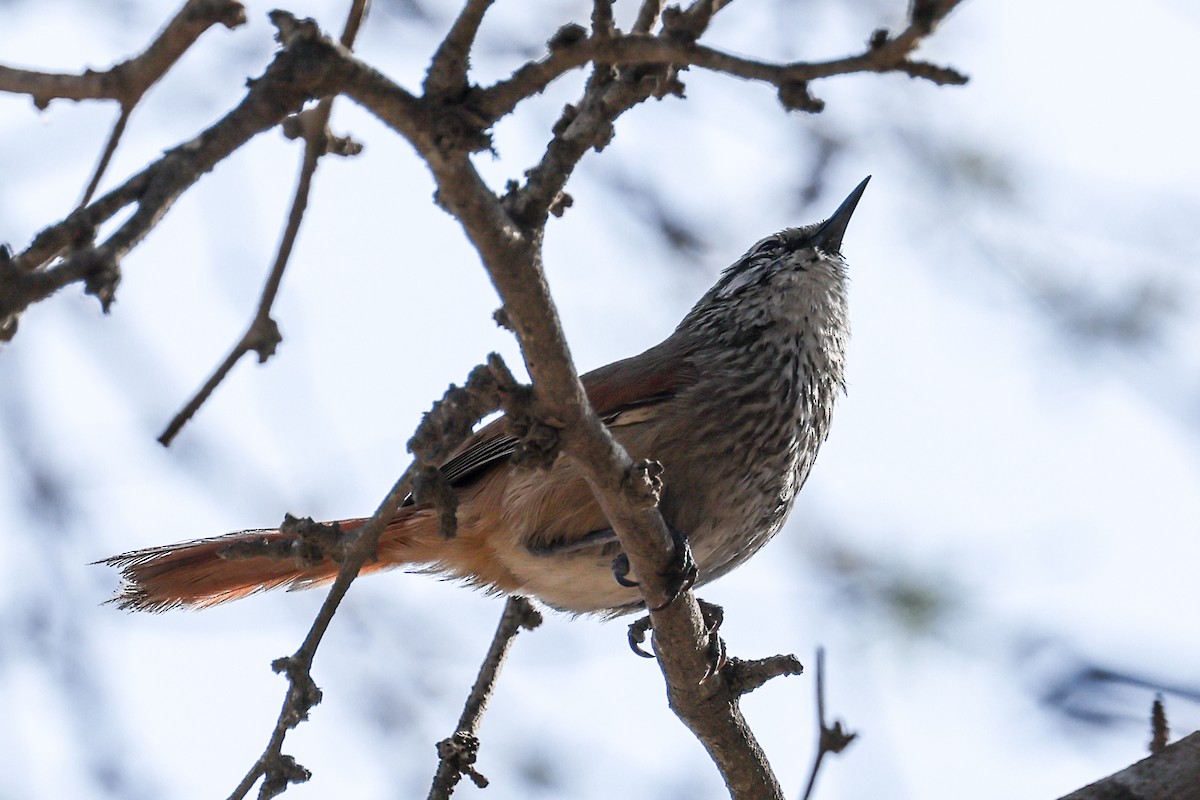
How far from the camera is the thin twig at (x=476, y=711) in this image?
3740 millimetres

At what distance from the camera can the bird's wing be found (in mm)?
4113

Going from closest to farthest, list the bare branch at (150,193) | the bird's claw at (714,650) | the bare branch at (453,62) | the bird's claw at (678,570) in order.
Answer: the bare branch at (150,193) < the bare branch at (453,62) < the bird's claw at (678,570) < the bird's claw at (714,650)

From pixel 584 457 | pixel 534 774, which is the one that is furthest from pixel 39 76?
pixel 534 774

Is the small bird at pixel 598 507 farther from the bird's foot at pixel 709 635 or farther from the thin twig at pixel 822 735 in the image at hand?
the thin twig at pixel 822 735

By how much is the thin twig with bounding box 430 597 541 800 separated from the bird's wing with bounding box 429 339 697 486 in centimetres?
55

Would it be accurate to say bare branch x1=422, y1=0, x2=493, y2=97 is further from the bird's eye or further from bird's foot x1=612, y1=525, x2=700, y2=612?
the bird's eye

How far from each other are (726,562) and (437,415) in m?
2.09

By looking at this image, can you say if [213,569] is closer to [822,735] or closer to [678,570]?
[678,570]

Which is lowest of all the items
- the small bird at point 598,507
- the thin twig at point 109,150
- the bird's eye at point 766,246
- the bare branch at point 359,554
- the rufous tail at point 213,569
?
the bare branch at point 359,554

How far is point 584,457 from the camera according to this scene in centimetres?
267

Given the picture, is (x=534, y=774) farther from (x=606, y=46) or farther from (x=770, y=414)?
(x=606, y=46)

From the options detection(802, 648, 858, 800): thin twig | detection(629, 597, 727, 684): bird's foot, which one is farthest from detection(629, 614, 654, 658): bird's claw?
detection(802, 648, 858, 800): thin twig

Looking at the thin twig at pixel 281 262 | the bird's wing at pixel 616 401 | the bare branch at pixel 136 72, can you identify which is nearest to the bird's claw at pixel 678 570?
the bird's wing at pixel 616 401

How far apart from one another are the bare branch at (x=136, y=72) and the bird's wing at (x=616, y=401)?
6.90 ft
